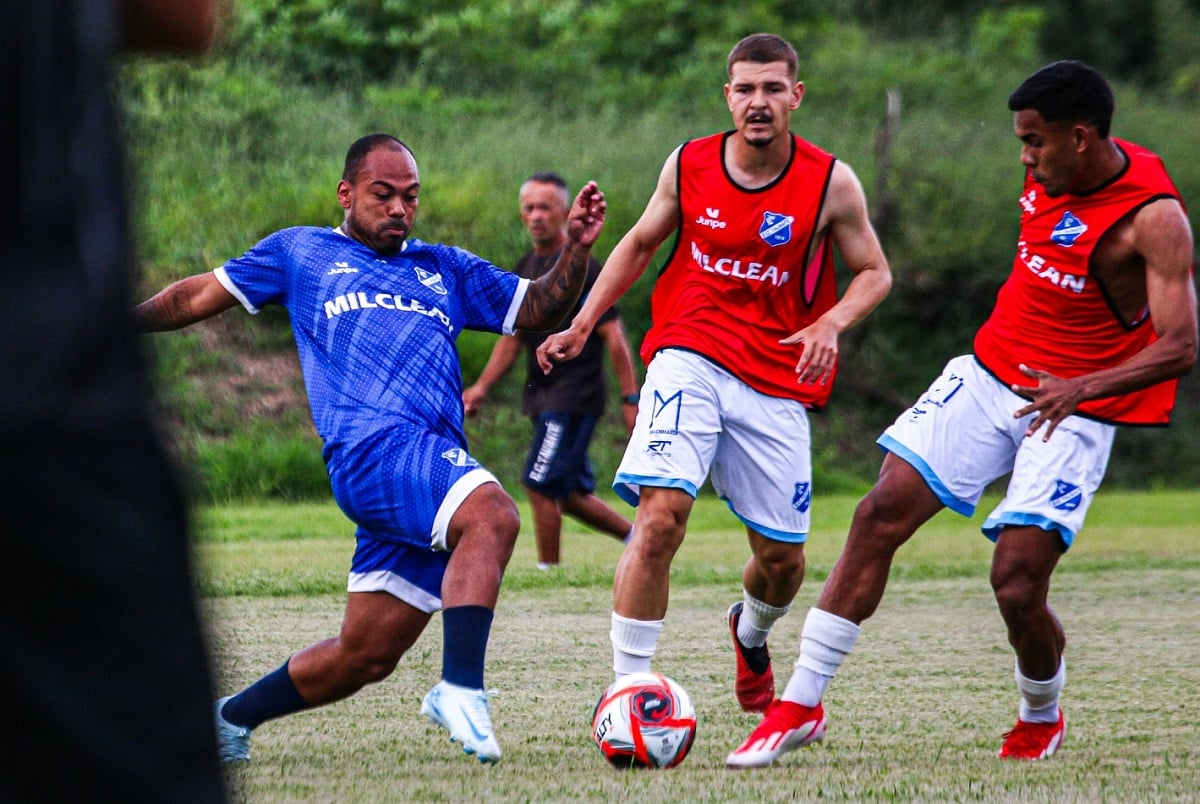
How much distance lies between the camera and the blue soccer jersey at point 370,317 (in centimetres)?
496

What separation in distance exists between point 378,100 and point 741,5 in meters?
7.01

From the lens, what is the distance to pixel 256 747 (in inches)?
201

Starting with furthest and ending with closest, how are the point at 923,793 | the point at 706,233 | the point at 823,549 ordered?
the point at 823,549
the point at 706,233
the point at 923,793

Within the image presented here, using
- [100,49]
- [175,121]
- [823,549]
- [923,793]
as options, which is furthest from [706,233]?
[175,121]

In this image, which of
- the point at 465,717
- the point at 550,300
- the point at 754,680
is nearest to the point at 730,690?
the point at 754,680

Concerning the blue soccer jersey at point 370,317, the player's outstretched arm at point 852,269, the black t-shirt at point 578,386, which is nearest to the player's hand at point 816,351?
the player's outstretched arm at point 852,269

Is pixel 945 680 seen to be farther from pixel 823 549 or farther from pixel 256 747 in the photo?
pixel 823 549

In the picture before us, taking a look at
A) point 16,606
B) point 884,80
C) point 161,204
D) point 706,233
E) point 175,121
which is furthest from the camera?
point 884,80

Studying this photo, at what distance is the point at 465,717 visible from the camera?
14.2 ft

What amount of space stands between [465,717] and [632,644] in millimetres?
1002

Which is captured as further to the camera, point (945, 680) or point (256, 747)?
point (945, 680)

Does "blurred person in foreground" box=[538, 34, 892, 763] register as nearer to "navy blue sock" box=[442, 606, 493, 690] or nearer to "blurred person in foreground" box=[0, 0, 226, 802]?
"navy blue sock" box=[442, 606, 493, 690]

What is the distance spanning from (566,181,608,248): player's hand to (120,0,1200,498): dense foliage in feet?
36.6

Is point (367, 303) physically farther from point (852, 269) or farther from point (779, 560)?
point (779, 560)
